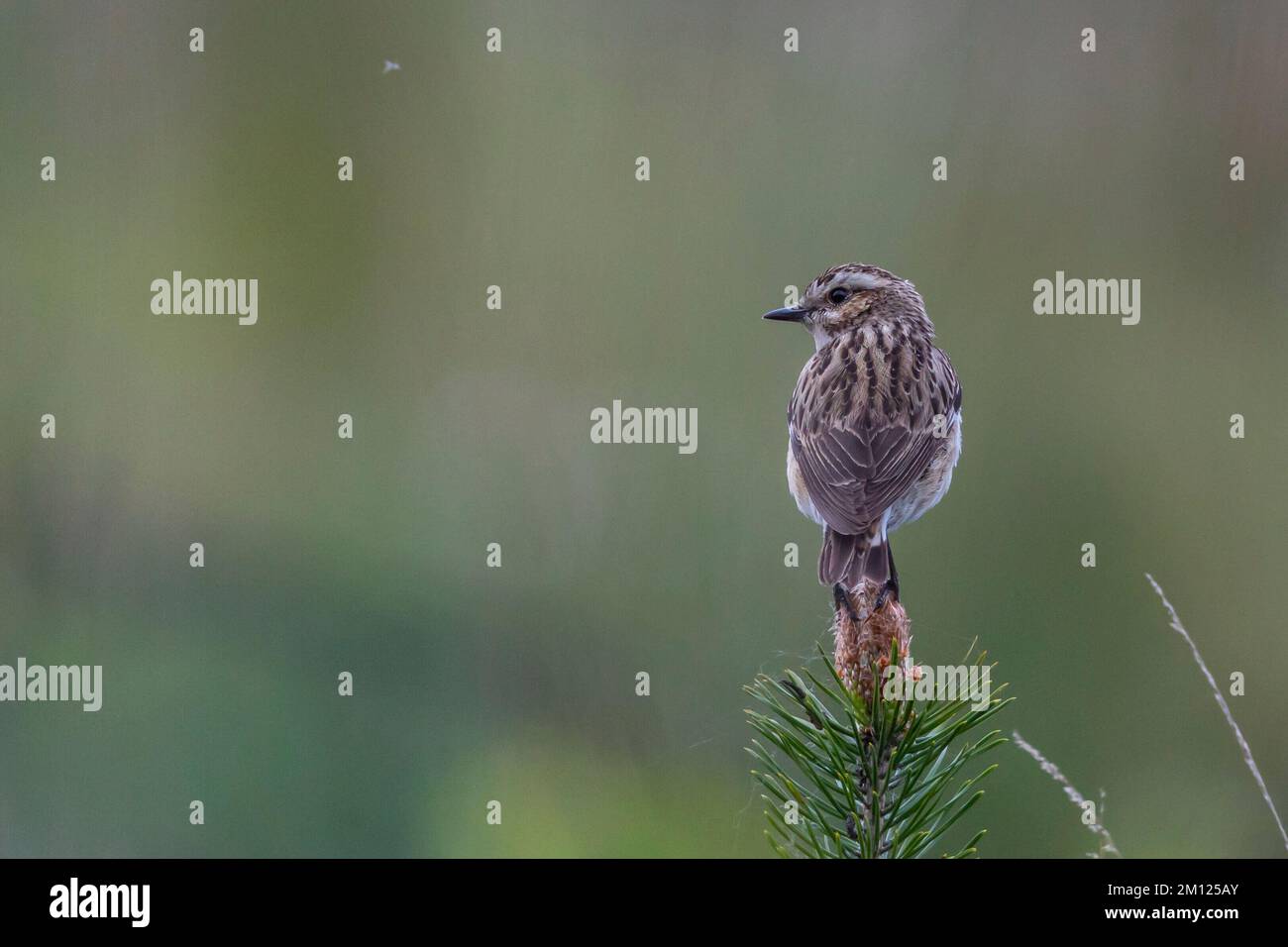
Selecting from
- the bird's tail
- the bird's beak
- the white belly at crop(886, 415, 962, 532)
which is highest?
the bird's beak

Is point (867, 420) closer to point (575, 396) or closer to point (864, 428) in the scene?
point (864, 428)

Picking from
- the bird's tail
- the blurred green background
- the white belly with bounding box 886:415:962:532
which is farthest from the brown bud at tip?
the blurred green background

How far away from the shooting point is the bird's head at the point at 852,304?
6.41m

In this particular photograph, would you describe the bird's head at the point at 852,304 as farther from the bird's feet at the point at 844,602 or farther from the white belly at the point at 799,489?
the bird's feet at the point at 844,602

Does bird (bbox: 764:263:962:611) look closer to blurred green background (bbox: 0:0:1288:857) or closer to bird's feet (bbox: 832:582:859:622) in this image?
bird's feet (bbox: 832:582:859:622)

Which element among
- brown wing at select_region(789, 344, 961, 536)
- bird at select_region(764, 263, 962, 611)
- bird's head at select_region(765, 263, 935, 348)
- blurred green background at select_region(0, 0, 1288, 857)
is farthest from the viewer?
blurred green background at select_region(0, 0, 1288, 857)

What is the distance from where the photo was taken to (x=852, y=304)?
6453 millimetres

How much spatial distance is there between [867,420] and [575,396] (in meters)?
3.46

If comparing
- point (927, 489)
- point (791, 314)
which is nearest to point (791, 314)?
point (791, 314)

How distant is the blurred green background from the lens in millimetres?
7688

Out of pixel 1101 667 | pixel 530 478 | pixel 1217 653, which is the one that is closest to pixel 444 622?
pixel 530 478

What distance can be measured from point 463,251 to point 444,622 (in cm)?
267

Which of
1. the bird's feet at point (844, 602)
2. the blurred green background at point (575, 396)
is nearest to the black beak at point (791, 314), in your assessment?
the blurred green background at point (575, 396)

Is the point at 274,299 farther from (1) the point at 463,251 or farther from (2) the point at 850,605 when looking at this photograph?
(2) the point at 850,605
